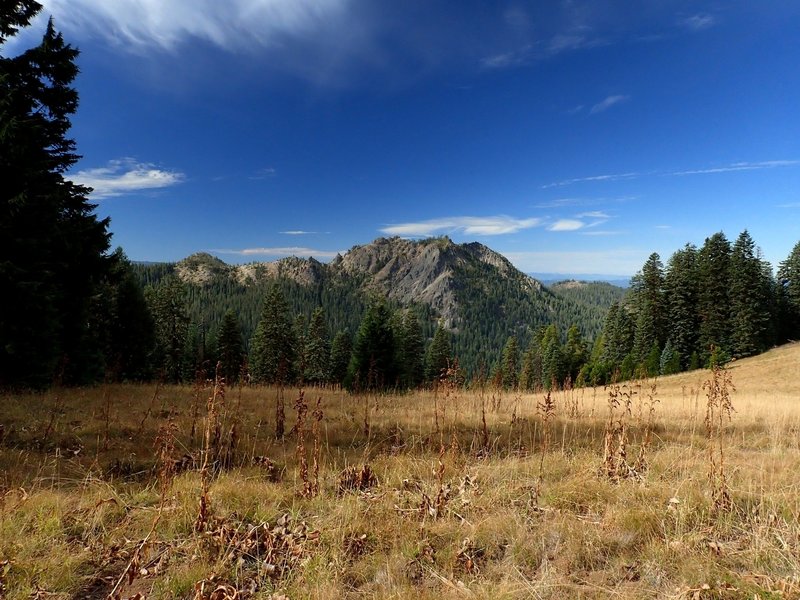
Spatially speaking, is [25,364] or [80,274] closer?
[25,364]

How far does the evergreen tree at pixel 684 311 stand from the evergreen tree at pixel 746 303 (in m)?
3.88

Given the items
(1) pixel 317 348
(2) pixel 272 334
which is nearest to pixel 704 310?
(1) pixel 317 348

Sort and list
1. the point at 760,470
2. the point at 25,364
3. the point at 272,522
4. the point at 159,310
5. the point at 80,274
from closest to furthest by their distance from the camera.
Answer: the point at 272,522 → the point at 760,470 → the point at 25,364 → the point at 80,274 → the point at 159,310

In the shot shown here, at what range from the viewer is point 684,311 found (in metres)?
45.6

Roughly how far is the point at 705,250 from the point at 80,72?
55.6 m

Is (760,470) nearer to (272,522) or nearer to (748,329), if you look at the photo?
(272,522)

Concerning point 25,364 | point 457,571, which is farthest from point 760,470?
point 25,364

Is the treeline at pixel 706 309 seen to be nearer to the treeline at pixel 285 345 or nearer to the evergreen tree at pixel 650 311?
the evergreen tree at pixel 650 311

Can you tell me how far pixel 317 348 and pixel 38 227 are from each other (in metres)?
36.7

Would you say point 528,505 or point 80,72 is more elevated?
point 80,72

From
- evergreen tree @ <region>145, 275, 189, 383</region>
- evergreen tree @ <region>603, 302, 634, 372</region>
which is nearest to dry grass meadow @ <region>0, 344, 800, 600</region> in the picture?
evergreen tree @ <region>145, 275, 189, 383</region>

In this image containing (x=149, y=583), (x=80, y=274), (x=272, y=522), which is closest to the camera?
(x=149, y=583)

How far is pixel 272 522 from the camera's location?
3.65m

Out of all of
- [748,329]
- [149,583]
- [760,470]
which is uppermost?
[748,329]
